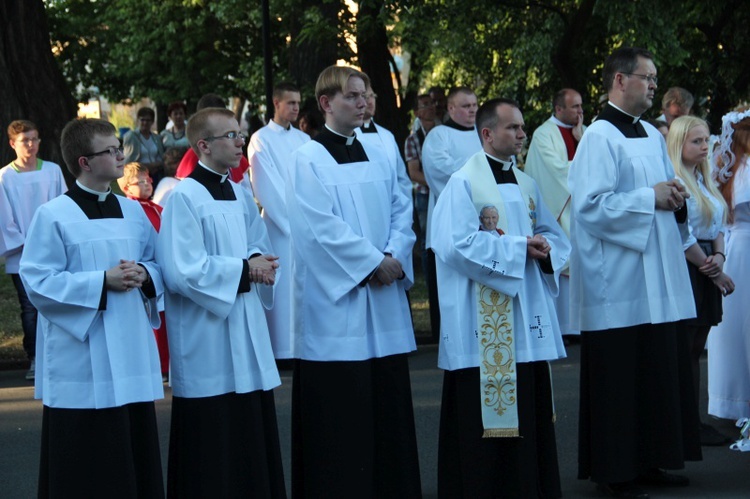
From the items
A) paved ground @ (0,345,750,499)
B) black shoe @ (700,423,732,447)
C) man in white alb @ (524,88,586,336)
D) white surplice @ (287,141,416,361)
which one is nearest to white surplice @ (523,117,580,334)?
man in white alb @ (524,88,586,336)

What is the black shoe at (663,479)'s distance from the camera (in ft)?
23.1

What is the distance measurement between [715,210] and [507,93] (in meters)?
10.3

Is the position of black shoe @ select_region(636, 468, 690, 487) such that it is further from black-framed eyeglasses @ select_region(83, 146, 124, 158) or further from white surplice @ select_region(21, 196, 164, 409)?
black-framed eyeglasses @ select_region(83, 146, 124, 158)

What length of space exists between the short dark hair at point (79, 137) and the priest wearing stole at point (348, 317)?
1.09m

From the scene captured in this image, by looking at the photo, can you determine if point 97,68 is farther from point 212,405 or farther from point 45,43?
point 212,405

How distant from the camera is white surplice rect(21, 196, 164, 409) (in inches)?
223

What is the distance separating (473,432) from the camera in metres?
6.38

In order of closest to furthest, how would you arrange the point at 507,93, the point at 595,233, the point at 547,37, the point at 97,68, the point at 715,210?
the point at 595,233, the point at 715,210, the point at 547,37, the point at 507,93, the point at 97,68

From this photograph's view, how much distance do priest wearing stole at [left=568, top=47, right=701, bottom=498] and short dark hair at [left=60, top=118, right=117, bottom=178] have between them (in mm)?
2595

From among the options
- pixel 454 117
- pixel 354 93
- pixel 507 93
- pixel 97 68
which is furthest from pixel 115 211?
pixel 97 68

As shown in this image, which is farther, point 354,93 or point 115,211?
point 354,93

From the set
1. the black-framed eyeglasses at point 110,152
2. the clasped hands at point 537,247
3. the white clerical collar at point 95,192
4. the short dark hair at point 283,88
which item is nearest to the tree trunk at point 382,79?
the short dark hair at point 283,88

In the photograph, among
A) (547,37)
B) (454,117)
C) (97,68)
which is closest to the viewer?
(454,117)

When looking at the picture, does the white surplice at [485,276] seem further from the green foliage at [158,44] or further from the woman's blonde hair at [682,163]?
the green foliage at [158,44]
